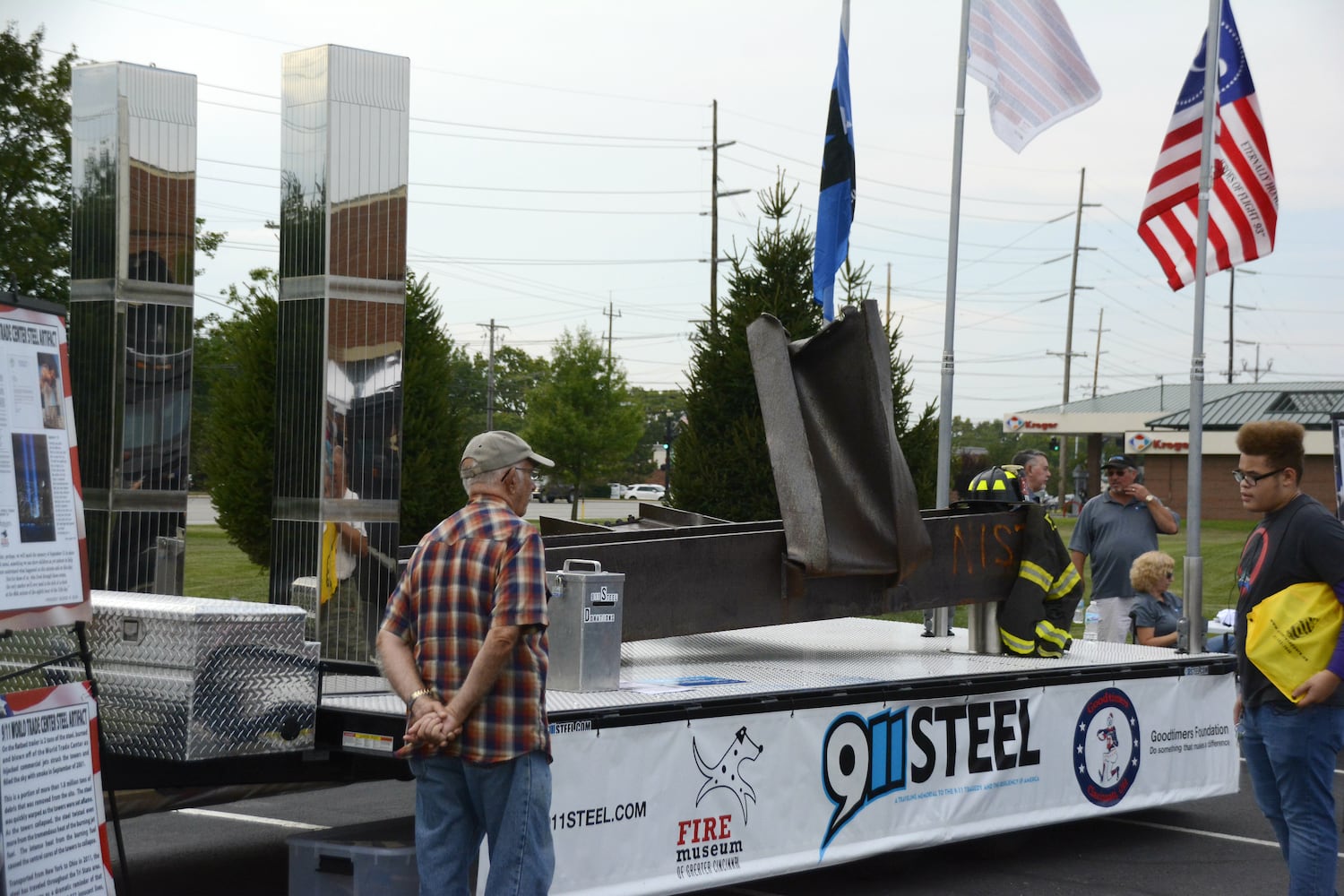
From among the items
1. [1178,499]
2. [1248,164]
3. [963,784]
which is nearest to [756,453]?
[1248,164]

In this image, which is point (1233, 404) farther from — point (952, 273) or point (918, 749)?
point (918, 749)

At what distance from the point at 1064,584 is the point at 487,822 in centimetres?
488

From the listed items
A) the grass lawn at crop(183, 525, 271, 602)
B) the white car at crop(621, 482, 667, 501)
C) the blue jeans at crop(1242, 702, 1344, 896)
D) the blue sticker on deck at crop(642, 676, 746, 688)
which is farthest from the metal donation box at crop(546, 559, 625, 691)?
the white car at crop(621, 482, 667, 501)

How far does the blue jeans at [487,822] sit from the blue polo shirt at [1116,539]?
692 cm

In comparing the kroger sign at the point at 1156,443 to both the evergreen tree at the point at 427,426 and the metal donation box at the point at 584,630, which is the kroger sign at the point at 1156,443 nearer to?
the evergreen tree at the point at 427,426

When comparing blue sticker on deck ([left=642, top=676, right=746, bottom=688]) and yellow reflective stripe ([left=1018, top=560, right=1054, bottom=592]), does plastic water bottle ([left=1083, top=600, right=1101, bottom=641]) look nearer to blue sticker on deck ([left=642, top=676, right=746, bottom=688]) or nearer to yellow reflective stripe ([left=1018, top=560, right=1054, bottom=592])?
yellow reflective stripe ([left=1018, top=560, right=1054, bottom=592])

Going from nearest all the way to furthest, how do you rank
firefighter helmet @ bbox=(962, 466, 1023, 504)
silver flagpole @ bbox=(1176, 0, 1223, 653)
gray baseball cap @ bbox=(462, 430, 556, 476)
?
gray baseball cap @ bbox=(462, 430, 556, 476) < firefighter helmet @ bbox=(962, 466, 1023, 504) < silver flagpole @ bbox=(1176, 0, 1223, 653)

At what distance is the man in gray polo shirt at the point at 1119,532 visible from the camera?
33.8 feet

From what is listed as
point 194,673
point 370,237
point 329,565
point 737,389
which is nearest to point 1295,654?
point 194,673

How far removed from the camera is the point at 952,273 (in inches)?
462

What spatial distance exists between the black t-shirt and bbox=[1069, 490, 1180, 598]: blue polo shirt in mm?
5053

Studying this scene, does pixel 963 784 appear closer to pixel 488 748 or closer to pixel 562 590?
pixel 562 590

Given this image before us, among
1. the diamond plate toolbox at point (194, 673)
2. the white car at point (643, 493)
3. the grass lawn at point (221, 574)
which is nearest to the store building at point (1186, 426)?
the white car at point (643, 493)

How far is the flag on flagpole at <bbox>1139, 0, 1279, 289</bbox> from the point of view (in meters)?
12.1
